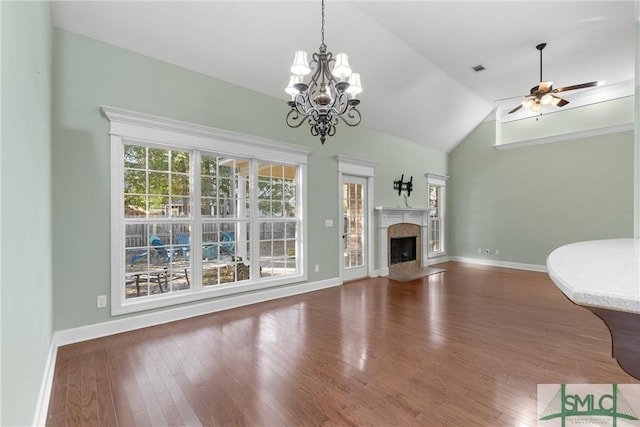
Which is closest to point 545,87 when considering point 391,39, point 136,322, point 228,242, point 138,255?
point 391,39

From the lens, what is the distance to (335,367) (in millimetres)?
2355

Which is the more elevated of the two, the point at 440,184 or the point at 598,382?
the point at 440,184

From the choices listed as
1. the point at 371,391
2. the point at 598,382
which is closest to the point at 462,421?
the point at 371,391

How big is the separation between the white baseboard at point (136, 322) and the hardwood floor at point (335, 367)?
0.09m

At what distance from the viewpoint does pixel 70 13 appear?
2766 millimetres

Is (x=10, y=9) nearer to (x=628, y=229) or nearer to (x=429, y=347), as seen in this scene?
(x=429, y=347)

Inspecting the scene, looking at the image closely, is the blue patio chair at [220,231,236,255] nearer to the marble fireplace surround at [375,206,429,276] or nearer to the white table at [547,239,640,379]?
the marble fireplace surround at [375,206,429,276]

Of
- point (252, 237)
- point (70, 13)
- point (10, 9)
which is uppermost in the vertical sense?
point (70, 13)

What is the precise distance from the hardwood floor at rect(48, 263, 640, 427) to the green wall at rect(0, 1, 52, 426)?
60 centimetres

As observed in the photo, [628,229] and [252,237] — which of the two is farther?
[628,229]

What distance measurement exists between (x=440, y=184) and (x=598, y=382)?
623 cm

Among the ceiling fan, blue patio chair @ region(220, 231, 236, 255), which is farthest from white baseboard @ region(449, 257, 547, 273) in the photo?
blue patio chair @ region(220, 231, 236, 255)

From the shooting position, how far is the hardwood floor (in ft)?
6.00

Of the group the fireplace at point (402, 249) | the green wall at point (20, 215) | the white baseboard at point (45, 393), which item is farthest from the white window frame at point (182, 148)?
the fireplace at point (402, 249)
